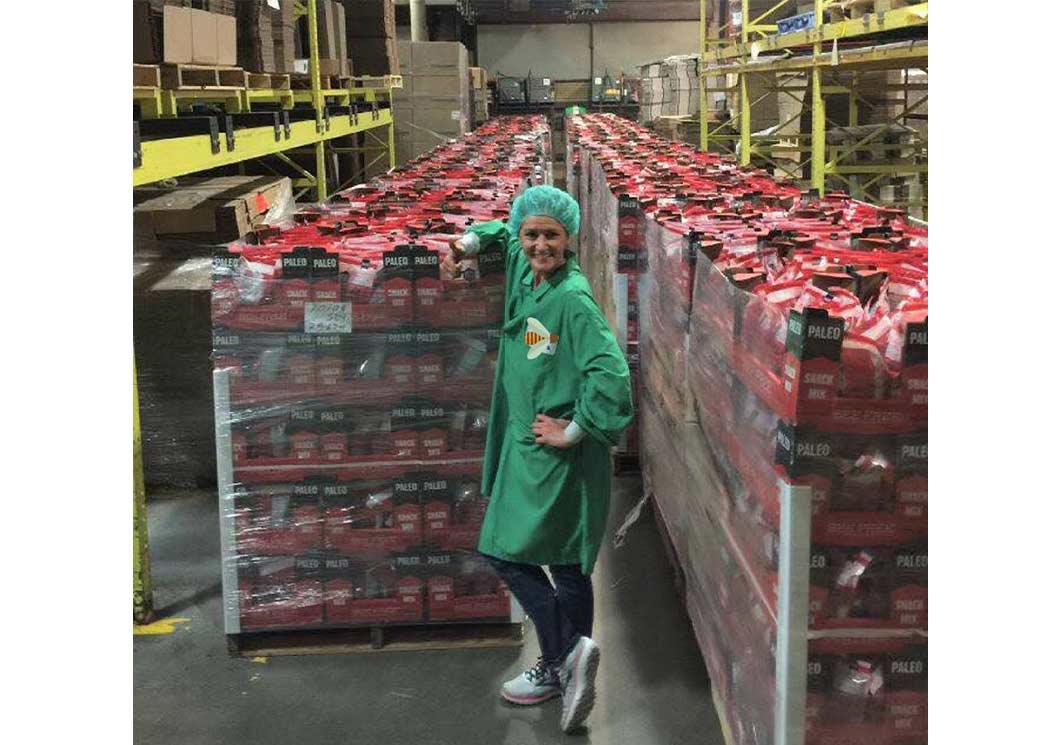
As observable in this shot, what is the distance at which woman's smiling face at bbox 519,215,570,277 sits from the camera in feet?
12.0

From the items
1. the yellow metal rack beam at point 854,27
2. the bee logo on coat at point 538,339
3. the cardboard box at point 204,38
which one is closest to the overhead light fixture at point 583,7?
the yellow metal rack beam at point 854,27

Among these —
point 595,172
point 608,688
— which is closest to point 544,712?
point 608,688

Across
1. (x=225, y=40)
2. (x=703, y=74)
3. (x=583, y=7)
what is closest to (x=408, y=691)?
(x=225, y=40)

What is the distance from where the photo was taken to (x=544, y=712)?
13.1 ft

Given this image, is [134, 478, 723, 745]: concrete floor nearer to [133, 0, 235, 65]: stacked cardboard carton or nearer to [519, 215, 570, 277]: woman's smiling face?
[519, 215, 570, 277]: woman's smiling face

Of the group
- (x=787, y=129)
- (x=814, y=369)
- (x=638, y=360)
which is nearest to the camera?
(x=814, y=369)

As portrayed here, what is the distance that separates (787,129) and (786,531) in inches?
596

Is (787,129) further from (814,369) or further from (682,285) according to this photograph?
(814,369)

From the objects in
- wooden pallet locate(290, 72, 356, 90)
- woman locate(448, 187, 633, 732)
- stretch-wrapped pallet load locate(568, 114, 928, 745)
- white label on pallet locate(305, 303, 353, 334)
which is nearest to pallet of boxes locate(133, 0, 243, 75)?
white label on pallet locate(305, 303, 353, 334)

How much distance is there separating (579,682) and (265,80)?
5550 millimetres

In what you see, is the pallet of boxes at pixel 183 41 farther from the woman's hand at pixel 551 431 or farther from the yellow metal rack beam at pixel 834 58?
the yellow metal rack beam at pixel 834 58

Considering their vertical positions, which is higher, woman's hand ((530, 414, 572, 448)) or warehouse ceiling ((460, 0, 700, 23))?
warehouse ceiling ((460, 0, 700, 23))

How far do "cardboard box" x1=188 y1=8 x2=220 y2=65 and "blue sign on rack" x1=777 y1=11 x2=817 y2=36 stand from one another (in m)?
5.48

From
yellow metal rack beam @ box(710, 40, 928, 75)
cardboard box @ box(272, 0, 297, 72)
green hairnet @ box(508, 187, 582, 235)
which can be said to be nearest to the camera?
green hairnet @ box(508, 187, 582, 235)
